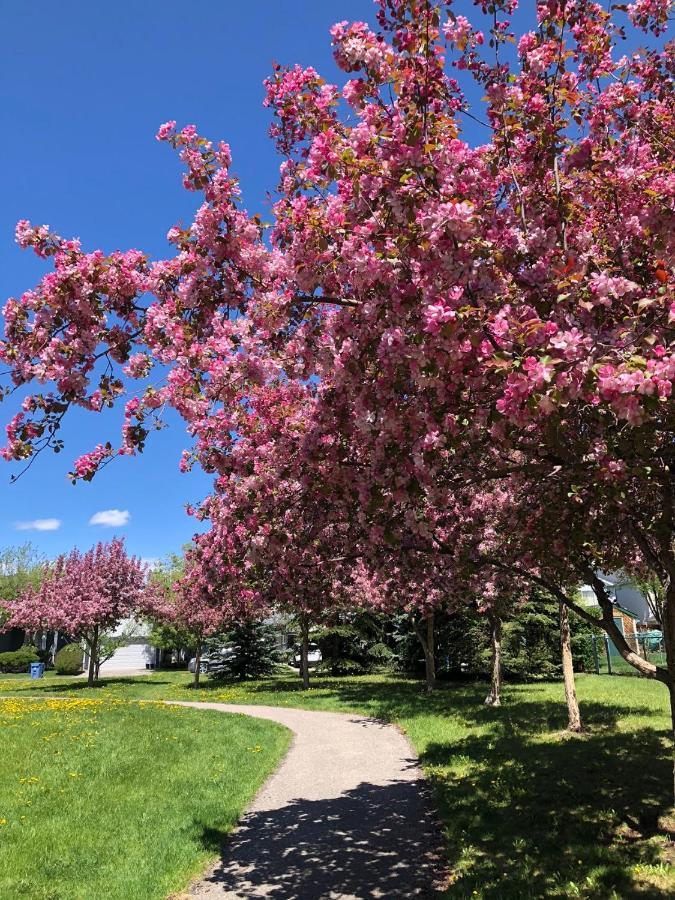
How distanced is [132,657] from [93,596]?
3110 cm

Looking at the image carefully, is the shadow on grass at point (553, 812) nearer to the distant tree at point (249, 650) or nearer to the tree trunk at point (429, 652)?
the tree trunk at point (429, 652)

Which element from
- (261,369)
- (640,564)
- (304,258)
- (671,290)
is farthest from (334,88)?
(640,564)

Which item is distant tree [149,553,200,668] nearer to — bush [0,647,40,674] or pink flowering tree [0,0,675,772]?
bush [0,647,40,674]

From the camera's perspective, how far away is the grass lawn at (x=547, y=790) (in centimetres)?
564

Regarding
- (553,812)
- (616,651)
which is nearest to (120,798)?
(553,812)

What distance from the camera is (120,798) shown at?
8.45 m

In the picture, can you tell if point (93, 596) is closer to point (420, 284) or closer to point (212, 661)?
point (212, 661)

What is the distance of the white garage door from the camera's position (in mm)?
54906

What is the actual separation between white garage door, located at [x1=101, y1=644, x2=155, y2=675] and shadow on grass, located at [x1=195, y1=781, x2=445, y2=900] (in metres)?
50.7

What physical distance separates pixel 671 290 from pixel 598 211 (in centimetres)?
218

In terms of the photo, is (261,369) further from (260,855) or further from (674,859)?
(674,859)

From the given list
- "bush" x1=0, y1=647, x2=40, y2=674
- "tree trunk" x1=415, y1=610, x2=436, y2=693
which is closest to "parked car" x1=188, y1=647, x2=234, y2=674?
"bush" x1=0, y1=647, x2=40, y2=674

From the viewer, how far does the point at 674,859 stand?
19.2ft

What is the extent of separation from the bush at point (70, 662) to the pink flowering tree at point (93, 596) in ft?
35.3
